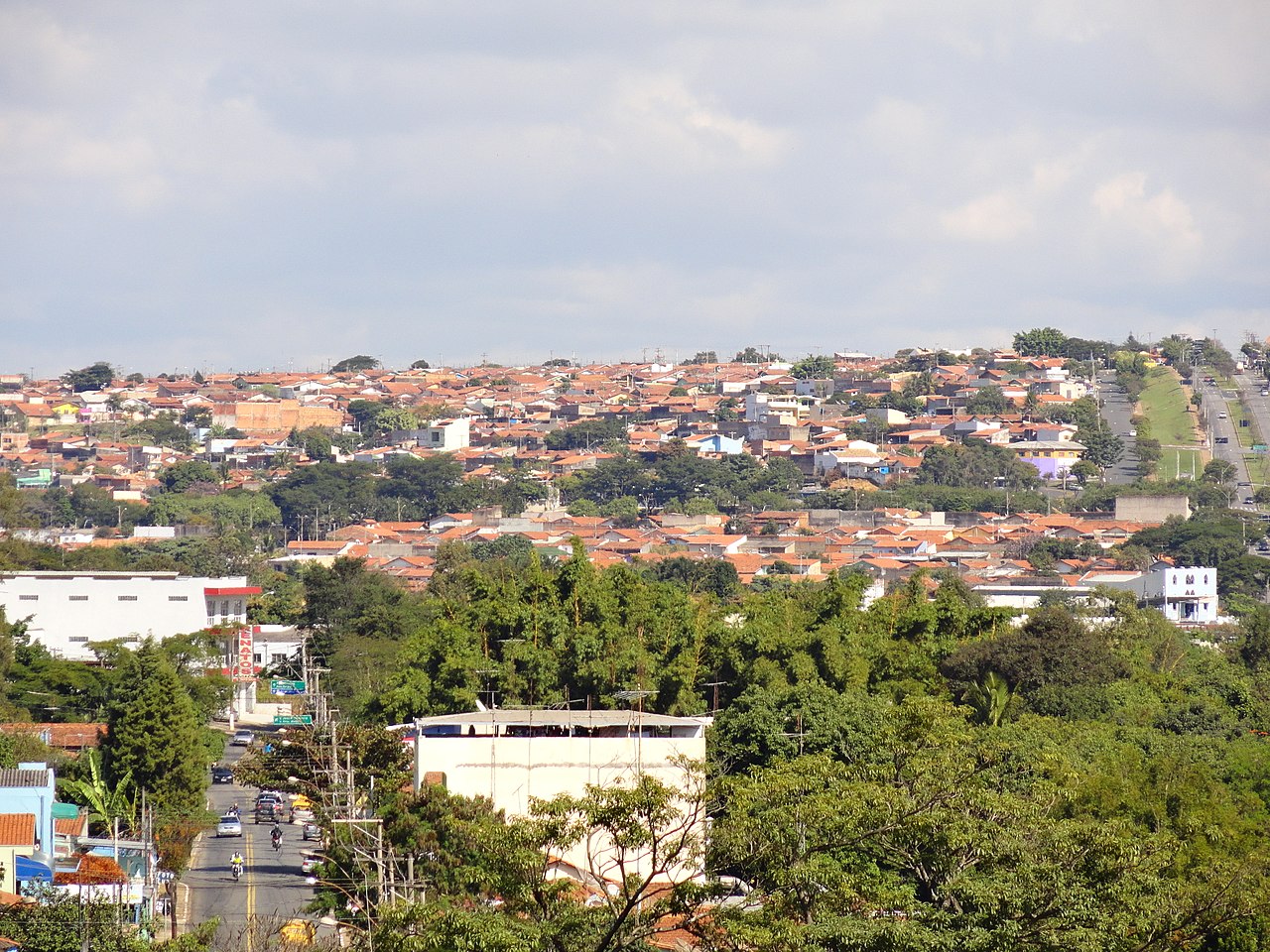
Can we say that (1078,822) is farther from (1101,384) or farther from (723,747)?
(1101,384)

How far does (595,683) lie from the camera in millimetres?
41469

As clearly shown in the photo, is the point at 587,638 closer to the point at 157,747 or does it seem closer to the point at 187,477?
the point at 157,747

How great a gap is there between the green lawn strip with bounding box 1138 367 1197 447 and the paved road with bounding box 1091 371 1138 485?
1.56 m

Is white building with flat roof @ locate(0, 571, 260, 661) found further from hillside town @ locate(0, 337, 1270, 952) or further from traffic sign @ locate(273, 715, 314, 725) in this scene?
traffic sign @ locate(273, 715, 314, 725)

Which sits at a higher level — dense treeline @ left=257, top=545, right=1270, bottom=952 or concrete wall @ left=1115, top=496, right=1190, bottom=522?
dense treeline @ left=257, top=545, right=1270, bottom=952

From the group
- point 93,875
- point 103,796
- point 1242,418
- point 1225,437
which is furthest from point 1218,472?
point 93,875

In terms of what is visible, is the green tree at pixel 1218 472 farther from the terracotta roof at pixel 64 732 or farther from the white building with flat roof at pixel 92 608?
the terracotta roof at pixel 64 732

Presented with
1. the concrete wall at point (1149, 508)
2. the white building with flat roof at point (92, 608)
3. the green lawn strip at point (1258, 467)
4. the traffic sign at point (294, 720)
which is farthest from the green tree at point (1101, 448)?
the traffic sign at point (294, 720)

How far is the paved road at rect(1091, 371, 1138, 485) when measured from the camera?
139 metres

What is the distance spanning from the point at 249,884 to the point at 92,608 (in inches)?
1286

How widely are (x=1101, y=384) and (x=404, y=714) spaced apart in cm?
13557

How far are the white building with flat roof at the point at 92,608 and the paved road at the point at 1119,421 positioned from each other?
276 feet

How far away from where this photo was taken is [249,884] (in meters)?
33.8

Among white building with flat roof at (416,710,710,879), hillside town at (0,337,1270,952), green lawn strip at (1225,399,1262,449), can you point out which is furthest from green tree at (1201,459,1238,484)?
white building with flat roof at (416,710,710,879)
